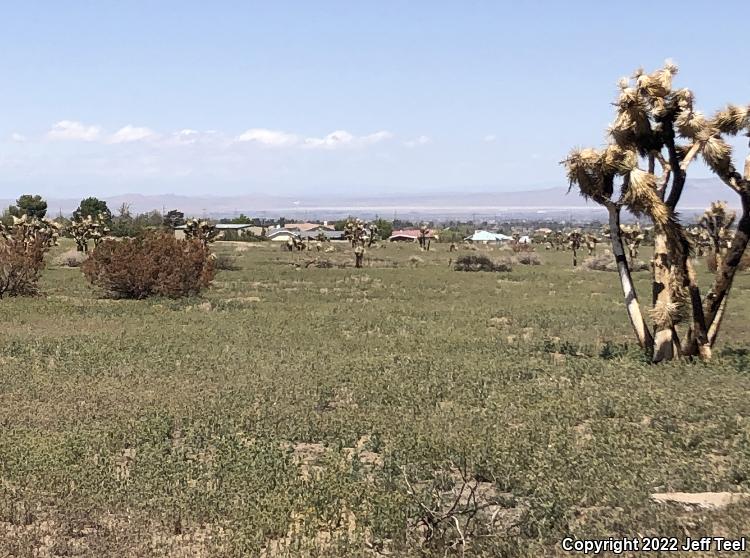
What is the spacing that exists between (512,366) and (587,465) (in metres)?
6.03

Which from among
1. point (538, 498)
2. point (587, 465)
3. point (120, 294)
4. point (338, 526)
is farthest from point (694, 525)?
point (120, 294)

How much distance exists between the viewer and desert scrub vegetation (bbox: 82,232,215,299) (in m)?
27.6

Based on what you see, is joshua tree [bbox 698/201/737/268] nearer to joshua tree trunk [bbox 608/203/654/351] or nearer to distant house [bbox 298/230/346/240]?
joshua tree trunk [bbox 608/203/654/351]

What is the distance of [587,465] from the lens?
8.04 m

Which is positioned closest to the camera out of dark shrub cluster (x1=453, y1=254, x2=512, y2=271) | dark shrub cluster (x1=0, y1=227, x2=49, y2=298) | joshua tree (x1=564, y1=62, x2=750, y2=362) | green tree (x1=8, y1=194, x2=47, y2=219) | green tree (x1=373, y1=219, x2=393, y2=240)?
joshua tree (x1=564, y1=62, x2=750, y2=362)

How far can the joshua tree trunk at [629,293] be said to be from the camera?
15641 mm

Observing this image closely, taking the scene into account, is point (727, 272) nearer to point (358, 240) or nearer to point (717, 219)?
point (717, 219)

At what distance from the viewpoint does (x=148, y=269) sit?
27.6 m

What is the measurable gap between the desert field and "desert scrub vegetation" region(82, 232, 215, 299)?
25.7 feet

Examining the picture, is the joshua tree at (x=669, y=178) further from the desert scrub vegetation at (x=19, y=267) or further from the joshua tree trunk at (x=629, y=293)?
the desert scrub vegetation at (x=19, y=267)

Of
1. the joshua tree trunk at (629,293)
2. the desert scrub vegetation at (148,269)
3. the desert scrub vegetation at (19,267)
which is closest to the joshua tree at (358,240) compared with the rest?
the desert scrub vegetation at (148,269)

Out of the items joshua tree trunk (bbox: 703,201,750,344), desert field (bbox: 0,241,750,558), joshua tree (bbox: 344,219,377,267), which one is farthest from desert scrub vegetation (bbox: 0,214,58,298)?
joshua tree (bbox: 344,219,377,267)

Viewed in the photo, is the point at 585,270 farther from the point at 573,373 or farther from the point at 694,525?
the point at 694,525

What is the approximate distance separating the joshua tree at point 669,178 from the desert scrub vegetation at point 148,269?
1640 cm
